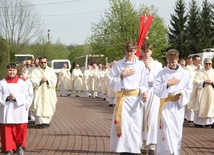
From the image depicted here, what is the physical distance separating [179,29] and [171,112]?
66.8 metres

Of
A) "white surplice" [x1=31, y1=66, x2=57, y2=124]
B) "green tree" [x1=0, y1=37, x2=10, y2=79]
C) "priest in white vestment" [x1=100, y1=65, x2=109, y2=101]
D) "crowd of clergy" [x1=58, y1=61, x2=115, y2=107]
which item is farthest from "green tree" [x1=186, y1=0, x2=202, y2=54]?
"white surplice" [x1=31, y1=66, x2=57, y2=124]

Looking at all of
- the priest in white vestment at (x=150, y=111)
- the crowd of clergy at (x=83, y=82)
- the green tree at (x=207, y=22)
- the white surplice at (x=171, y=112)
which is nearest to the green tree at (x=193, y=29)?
the green tree at (x=207, y=22)

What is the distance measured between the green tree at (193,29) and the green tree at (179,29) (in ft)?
2.74

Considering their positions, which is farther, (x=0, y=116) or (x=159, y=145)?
(x=0, y=116)

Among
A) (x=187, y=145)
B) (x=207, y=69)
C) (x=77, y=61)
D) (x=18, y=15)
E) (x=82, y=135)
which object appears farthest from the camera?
(x=77, y=61)

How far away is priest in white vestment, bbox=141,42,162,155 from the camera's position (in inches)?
402

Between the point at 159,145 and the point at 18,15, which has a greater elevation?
the point at 18,15

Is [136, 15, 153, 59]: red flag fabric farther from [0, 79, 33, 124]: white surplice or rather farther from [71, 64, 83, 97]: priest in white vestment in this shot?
[71, 64, 83, 97]: priest in white vestment

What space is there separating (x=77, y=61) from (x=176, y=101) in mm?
59709

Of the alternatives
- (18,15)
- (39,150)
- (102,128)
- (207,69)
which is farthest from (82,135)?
(18,15)

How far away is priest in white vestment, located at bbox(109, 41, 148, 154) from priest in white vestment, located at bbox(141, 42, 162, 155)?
1.24m

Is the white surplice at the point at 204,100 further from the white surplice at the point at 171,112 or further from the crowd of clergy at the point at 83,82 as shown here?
the crowd of clergy at the point at 83,82

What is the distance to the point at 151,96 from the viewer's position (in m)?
10.4

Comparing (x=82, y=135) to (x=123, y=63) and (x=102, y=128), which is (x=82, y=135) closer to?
(x=102, y=128)
